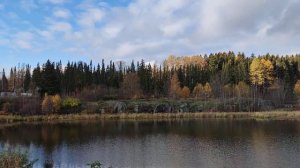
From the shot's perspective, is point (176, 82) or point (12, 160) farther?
point (176, 82)

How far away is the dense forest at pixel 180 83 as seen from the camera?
3499 inches

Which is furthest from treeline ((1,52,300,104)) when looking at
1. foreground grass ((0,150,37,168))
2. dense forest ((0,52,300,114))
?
foreground grass ((0,150,37,168))

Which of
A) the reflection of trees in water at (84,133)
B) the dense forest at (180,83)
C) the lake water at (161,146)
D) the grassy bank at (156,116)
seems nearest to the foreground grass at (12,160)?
the lake water at (161,146)

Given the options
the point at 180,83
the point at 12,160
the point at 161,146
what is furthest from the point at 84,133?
the point at 180,83

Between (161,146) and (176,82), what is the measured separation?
56992mm

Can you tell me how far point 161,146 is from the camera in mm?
39188

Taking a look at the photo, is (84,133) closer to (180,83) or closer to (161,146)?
(161,146)

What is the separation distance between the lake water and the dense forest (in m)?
33.2

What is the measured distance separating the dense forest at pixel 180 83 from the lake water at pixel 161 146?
109 feet

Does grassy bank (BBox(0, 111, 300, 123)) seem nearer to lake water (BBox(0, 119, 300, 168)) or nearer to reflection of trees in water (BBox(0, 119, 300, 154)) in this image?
reflection of trees in water (BBox(0, 119, 300, 154))

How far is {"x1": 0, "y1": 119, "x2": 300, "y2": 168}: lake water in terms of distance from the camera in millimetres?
30386

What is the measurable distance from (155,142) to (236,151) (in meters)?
10.5

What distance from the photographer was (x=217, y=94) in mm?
92250

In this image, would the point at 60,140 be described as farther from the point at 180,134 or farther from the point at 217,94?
the point at 217,94
